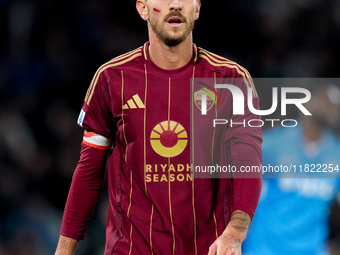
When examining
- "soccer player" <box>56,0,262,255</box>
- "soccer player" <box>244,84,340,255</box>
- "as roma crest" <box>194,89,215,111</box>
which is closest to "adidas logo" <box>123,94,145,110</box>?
"soccer player" <box>56,0,262,255</box>

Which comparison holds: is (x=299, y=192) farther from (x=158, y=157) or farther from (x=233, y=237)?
(x=233, y=237)

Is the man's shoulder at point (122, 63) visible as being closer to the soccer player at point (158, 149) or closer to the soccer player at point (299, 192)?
the soccer player at point (158, 149)

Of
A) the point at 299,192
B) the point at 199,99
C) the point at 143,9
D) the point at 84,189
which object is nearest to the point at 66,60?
the point at 299,192

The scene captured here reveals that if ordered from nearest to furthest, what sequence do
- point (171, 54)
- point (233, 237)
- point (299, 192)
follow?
point (233, 237) < point (171, 54) < point (299, 192)

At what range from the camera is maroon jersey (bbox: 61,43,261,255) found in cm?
279

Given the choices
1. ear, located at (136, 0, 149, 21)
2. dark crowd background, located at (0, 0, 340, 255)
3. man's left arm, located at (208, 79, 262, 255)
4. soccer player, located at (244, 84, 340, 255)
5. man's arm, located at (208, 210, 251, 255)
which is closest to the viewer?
man's arm, located at (208, 210, 251, 255)

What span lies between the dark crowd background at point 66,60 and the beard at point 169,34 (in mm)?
2232

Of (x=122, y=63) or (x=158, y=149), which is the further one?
(x=122, y=63)

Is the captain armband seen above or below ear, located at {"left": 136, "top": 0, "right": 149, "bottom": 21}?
below

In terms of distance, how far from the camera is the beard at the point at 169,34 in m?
2.85

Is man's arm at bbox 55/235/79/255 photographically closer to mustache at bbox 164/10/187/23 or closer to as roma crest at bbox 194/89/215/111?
as roma crest at bbox 194/89/215/111

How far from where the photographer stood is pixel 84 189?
3.01 metres

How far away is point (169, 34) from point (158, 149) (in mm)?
502

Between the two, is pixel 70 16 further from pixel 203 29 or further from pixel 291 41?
pixel 291 41
